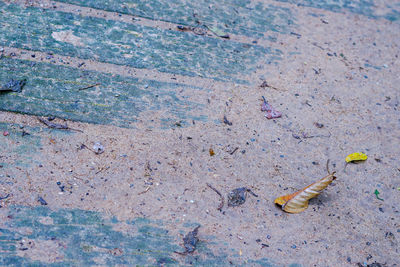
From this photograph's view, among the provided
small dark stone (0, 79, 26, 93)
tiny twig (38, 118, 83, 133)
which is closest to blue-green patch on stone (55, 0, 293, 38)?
small dark stone (0, 79, 26, 93)

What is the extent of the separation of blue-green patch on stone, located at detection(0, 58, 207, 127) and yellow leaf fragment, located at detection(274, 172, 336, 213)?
0.73 metres

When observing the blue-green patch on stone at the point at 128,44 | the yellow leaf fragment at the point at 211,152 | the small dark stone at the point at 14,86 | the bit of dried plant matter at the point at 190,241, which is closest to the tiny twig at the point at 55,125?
the small dark stone at the point at 14,86

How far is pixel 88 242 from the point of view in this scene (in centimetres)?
163

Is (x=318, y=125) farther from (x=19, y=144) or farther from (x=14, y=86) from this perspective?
(x=14, y=86)

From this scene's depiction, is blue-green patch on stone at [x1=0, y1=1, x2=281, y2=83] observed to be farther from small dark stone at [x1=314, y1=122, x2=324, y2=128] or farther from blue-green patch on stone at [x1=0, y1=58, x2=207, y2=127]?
small dark stone at [x1=314, y1=122, x2=324, y2=128]

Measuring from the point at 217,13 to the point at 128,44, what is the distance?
0.87 metres

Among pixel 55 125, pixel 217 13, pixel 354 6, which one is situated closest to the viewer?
pixel 55 125

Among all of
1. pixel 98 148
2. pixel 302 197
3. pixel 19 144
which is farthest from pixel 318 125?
pixel 19 144

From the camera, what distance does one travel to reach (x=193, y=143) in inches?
82.3

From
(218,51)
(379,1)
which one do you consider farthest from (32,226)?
(379,1)

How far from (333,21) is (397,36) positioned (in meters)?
0.60

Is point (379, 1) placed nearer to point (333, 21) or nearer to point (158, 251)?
point (333, 21)

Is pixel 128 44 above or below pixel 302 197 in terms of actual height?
above

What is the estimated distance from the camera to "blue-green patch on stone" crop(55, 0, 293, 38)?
279 centimetres
